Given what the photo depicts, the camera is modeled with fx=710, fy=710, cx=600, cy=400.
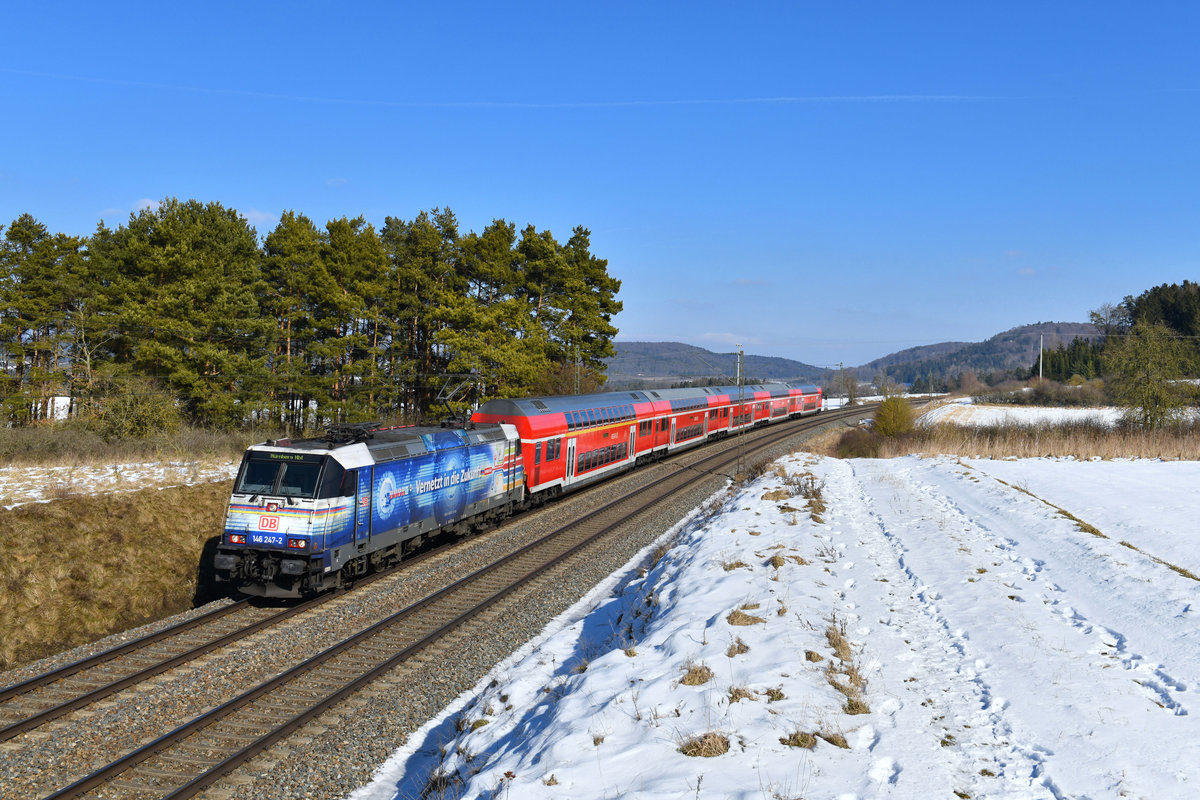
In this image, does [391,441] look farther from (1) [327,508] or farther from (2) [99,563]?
(2) [99,563]

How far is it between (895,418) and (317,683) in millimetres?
38423

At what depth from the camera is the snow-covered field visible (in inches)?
252

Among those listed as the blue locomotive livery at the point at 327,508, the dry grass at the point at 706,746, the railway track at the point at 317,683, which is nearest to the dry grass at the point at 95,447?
the blue locomotive livery at the point at 327,508

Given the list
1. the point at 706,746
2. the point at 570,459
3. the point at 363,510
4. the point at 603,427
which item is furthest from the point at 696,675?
the point at 603,427

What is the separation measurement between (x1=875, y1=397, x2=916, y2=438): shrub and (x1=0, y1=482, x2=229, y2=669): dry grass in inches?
1419

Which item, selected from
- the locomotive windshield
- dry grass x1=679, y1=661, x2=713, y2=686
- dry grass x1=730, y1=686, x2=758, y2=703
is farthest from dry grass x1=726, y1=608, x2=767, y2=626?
the locomotive windshield

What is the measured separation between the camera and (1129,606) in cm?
1002

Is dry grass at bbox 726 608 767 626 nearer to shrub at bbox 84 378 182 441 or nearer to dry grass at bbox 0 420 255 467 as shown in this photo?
dry grass at bbox 0 420 255 467

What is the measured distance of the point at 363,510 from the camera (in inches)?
588

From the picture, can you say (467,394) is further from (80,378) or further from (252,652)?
(252,652)

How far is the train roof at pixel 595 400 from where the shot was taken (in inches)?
917

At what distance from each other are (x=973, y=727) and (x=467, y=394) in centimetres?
3736

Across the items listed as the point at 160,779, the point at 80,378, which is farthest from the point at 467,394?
the point at 160,779

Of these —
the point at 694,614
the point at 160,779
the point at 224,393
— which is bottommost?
the point at 160,779
